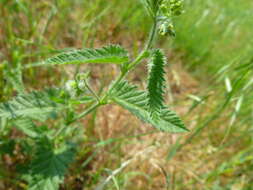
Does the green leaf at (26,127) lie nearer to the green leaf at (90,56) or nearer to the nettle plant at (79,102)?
the nettle plant at (79,102)

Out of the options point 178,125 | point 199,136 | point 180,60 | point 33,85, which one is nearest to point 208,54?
point 180,60

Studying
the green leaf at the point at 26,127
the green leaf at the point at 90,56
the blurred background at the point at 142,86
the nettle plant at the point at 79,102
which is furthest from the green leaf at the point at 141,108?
the green leaf at the point at 26,127

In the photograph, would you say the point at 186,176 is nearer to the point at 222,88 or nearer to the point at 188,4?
the point at 222,88

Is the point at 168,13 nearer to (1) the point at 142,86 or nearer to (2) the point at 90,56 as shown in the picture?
(2) the point at 90,56

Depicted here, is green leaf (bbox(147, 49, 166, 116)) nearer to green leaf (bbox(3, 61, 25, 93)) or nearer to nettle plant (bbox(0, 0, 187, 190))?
nettle plant (bbox(0, 0, 187, 190))

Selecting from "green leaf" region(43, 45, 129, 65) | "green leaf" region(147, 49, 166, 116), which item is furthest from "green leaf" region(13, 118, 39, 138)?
"green leaf" region(147, 49, 166, 116)
